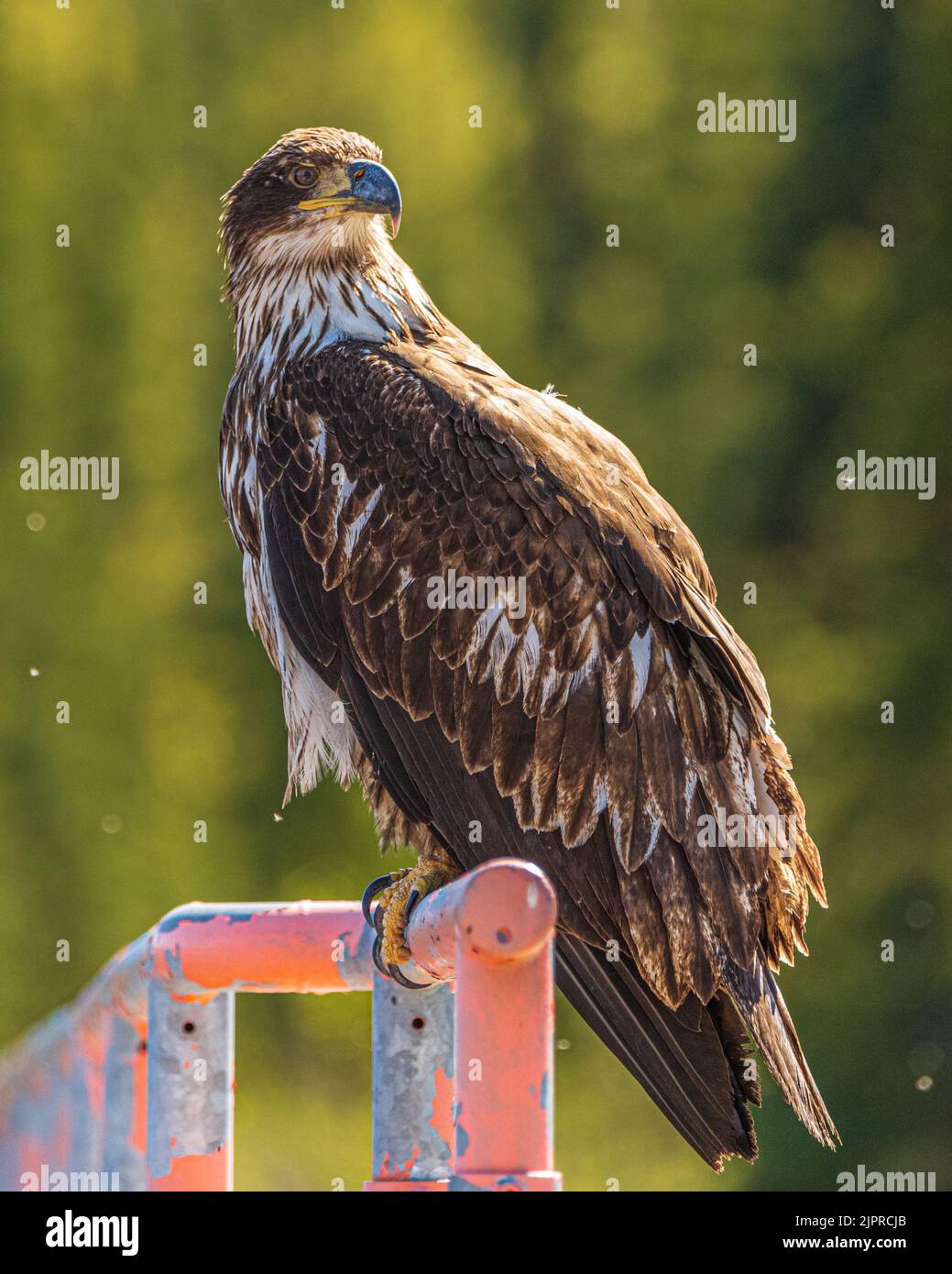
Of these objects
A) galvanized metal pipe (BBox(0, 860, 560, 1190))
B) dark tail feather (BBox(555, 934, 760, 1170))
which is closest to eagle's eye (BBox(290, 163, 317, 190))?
dark tail feather (BBox(555, 934, 760, 1170))

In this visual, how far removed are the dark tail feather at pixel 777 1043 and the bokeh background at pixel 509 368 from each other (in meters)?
8.84

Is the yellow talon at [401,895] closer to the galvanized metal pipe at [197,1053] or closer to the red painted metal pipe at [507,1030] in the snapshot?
the galvanized metal pipe at [197,1053]

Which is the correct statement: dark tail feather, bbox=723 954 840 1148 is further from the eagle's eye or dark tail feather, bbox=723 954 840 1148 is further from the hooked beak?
→ the eagle's eye

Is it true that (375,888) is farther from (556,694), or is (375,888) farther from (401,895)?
(556,694)

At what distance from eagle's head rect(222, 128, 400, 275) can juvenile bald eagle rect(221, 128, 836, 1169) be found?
69 centimetres

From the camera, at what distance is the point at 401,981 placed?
12.8 feet

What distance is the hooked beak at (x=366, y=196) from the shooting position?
623cm

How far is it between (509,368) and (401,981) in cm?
1196

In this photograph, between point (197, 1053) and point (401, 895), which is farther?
point (401, 895)

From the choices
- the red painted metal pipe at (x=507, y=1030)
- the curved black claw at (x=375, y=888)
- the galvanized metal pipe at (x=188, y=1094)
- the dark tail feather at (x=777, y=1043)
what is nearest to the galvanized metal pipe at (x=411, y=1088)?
the galvanized metal pipe at (x=188, y=1094)

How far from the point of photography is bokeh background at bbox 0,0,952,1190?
1438 cm

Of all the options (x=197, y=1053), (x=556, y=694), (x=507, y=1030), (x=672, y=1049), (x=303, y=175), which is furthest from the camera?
(x=303, y=175)

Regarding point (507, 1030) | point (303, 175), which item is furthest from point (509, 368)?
point (507, 1030)
